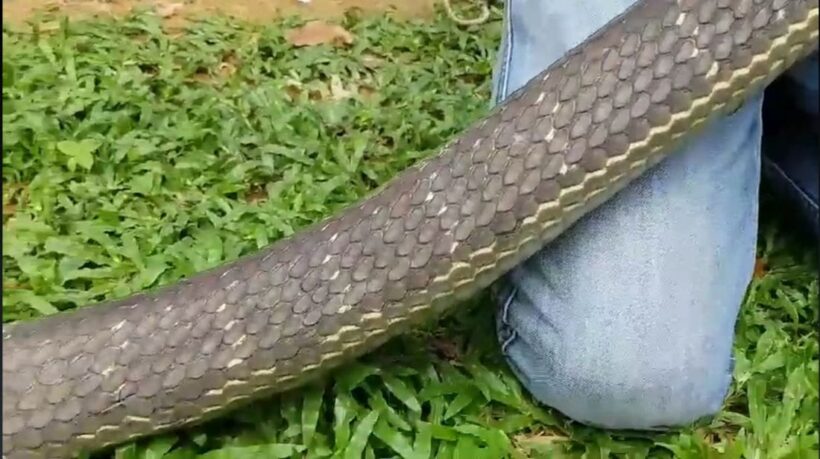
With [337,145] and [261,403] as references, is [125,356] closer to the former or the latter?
[261,403]

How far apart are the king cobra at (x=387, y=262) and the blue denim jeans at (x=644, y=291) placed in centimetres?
13

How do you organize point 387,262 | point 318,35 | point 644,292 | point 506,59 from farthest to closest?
point 318,35 < point 506,59 < point 644,292 < point 387,262

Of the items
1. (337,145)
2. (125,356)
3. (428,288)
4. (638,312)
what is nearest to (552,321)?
(638,312)

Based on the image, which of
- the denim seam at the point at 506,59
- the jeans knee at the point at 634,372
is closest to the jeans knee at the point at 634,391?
the jeans knee at the point at 634,372

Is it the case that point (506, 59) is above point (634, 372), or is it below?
above

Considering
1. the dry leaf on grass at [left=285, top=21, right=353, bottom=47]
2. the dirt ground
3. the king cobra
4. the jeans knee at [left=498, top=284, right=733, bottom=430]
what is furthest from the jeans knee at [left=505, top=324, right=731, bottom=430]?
the dirt ground

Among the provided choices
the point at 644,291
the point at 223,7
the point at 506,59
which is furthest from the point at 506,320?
the point at 223,7

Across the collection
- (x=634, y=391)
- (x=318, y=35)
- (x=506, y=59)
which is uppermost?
(x=506, y=59)

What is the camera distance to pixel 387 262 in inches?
41.5

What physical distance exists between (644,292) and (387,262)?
0.94ft

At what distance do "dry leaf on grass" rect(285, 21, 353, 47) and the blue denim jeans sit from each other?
0.77 m

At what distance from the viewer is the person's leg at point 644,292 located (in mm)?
1158

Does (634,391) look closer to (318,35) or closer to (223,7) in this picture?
(318,35)

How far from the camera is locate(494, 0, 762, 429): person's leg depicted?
1.16 m
